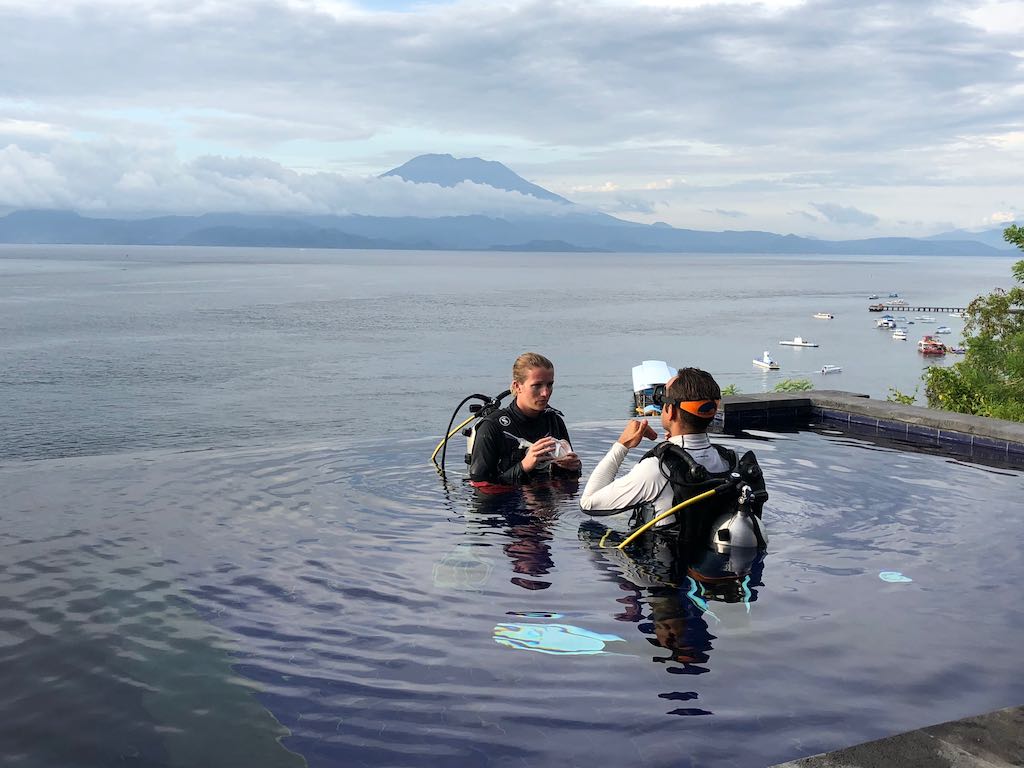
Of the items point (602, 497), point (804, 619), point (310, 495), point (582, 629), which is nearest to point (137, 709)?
point (582, 629)

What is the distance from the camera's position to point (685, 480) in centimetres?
691

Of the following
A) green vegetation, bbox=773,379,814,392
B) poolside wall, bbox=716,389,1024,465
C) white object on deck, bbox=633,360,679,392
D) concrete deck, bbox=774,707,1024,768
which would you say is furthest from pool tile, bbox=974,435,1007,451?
concrete deck, bbox=774,707,1024,768

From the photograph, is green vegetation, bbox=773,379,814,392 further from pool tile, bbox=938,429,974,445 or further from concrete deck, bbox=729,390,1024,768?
pool tile, bbox=938,429,974,445

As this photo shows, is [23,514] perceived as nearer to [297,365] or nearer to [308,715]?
[308,715]

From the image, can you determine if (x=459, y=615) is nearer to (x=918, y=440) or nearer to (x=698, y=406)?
(x=698, y=406)

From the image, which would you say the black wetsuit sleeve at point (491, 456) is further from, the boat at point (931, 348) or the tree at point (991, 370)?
the boat at point (931, 348)

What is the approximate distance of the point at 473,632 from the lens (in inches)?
245

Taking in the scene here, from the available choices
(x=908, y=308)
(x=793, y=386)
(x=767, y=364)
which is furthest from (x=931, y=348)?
(x=793, y=386)

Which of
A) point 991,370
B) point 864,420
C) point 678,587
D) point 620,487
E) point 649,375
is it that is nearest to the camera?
point 678,587

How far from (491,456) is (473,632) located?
126 inches

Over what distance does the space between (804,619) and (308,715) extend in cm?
351

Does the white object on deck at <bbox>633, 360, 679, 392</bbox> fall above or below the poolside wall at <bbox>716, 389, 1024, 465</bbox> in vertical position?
above

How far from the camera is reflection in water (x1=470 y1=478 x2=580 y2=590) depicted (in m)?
7.58

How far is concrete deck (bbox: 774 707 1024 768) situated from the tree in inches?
691
